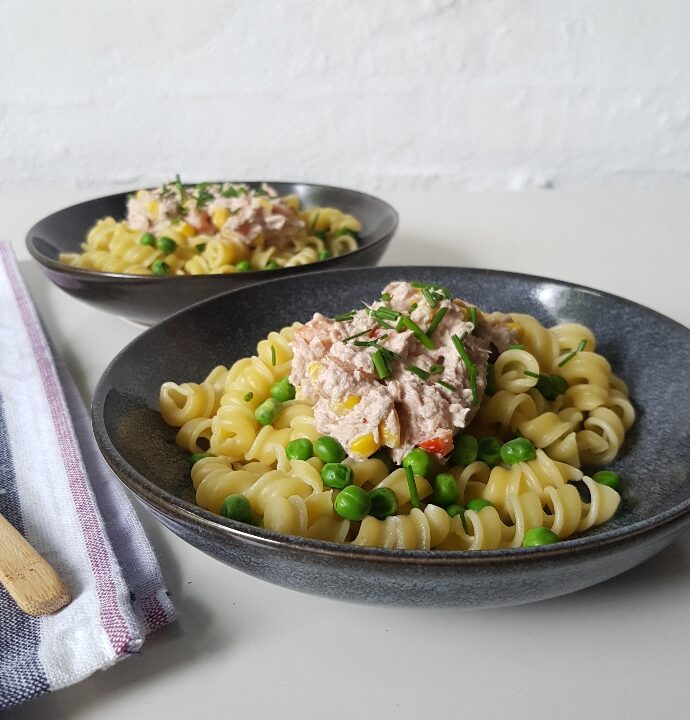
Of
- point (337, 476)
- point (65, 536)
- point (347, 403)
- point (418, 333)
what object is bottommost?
point (65, 536)

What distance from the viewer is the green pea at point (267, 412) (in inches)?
80.0

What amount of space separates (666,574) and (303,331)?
962mm

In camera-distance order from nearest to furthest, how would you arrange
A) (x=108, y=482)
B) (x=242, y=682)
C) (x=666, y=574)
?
(x=242, y=682) < (x=666, y=574) < (x=108, y=482)

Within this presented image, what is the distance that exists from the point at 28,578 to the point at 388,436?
78cm

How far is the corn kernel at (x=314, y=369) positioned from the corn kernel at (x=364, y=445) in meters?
0.20

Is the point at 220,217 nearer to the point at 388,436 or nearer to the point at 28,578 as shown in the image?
the point at 388,436

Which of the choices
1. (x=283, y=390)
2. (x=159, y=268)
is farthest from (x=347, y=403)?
(x=159, y=268)

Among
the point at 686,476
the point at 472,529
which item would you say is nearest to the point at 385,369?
the point at 472,529

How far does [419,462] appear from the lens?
1750 mm

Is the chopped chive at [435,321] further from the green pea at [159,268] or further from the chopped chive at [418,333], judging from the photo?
the green pea at [159,268]

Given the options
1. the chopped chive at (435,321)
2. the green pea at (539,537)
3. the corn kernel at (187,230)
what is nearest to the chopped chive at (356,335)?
the chopped chive at (435,321)

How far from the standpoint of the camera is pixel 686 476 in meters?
1.82

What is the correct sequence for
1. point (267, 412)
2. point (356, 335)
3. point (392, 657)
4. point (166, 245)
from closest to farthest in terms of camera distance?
point (392, 657)
point (356, 335)
point (267, 412)
point (166, 245)

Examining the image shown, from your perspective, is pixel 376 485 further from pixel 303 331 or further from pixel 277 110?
pixel 277 110
